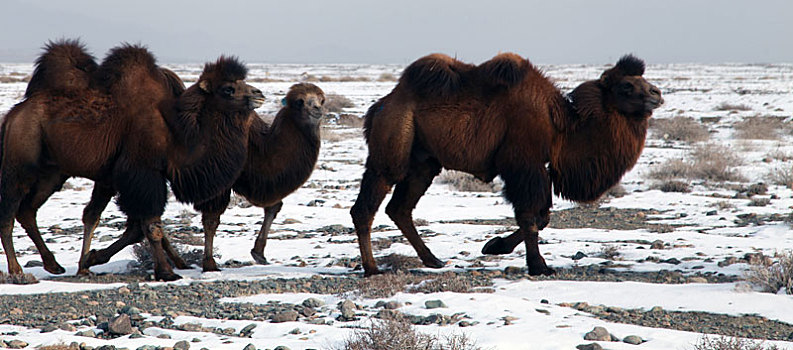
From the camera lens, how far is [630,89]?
8531 millimetres

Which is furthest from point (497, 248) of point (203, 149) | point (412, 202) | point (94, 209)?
point (94, 209)

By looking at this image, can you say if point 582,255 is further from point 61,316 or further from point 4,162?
point 4,162

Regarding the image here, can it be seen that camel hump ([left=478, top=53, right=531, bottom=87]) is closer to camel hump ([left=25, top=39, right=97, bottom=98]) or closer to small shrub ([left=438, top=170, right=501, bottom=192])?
camel hump ([left=25, top=39, right=97, bottom=98])

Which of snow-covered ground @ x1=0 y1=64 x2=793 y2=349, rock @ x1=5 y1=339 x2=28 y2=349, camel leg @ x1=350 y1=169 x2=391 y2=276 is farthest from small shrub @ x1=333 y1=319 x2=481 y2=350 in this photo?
camel leg @ x1=350 y1=169 x2=391 y2=276

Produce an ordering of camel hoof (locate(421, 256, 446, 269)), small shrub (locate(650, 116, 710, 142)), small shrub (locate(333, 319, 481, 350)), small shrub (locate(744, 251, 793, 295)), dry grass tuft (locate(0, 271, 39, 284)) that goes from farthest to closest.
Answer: small shrub (locate(650, 116, 710, 142)), camel hoof (locate(421, 256, 446, 269)), dry grass tuft (locate(0, 271, 39, 284)), small shrub (locate(744, 251, 793, 295)), small shrub (locate(333, 319, 481, 350))

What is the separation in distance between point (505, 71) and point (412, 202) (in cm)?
193

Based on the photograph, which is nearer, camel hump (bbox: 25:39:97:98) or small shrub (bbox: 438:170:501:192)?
camel hump (bbox: 25:39:97:98)

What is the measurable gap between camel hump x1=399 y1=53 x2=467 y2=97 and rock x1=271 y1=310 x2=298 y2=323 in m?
3.08

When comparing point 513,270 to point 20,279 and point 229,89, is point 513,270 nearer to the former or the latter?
point 229,89

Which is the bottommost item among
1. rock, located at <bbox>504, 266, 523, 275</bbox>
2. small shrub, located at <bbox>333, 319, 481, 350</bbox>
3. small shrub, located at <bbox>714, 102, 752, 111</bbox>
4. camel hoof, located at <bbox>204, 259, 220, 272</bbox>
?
small shrub, located at <bbox>714, 102, 752, 111</bbox>

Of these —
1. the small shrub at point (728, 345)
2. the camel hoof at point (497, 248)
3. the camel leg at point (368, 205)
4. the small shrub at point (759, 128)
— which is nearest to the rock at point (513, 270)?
the camel hoof at point (497, 248)

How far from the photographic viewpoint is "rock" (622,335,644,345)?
5.52m

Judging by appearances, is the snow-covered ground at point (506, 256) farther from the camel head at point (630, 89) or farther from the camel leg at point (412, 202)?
the camel head at point (630, 89)

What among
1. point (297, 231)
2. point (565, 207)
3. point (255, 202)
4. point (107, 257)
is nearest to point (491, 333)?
point (255, 202)
